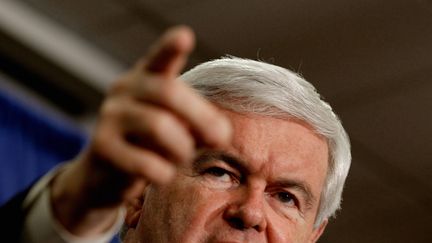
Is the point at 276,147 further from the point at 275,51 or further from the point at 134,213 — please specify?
the point at 275,51

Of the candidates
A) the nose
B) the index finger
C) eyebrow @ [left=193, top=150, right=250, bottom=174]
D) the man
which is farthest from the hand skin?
eyebrow @ [left=193, top=150, right=250, bottom=174]

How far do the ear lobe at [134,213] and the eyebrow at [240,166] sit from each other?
139 millimetres

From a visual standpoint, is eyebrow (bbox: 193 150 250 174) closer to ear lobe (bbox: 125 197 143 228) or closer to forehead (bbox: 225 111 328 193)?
forehead (bbox: 225 111 328 193)

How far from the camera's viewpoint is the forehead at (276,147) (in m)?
1.64

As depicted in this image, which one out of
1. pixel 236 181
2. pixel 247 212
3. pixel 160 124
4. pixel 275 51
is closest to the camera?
pixel 160 124

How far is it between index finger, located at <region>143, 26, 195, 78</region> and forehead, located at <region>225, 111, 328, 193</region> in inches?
32.9

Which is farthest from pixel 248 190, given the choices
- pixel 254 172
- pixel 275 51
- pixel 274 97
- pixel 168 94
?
pixel 275 51

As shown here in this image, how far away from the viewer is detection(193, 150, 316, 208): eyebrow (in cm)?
164

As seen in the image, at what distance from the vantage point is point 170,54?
798 mm

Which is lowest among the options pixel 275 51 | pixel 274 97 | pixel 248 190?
pixel 248 190

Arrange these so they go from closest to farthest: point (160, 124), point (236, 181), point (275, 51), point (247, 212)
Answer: point (160, 124) → point (247, 212) → point (236, 181) → point (275, 51)

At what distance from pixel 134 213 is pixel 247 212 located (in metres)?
0.29

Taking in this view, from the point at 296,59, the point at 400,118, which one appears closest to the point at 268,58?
the point at 296,59

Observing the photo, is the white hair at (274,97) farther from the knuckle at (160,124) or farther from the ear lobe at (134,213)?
the knuckle at (160,124)
